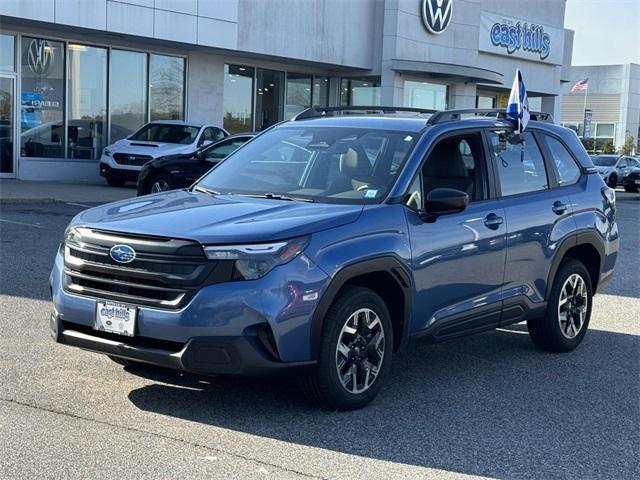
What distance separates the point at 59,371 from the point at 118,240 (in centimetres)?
143

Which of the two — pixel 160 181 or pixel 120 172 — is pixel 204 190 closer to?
pixel 160 181

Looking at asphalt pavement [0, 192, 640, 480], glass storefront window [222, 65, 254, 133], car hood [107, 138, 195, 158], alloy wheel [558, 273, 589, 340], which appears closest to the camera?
asphalt pavement [0, 192, 640, 480]

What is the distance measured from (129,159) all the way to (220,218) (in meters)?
16.8

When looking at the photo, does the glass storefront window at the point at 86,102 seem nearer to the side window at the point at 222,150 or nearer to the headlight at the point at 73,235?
the side window at the point at 222,150

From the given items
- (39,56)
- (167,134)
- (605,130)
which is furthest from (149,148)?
(605,130)

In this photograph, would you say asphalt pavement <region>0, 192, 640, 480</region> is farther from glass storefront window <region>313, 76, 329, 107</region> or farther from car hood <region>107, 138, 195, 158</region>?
glass storefront window <region>313, 76, 329, 107</region>

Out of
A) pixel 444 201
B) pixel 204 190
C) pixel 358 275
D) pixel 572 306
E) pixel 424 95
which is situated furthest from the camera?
pixel 424 95

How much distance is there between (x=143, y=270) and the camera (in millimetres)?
4898

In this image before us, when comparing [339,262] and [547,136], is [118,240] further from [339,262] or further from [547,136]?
[547,136]

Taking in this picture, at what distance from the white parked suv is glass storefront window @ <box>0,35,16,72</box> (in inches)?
119

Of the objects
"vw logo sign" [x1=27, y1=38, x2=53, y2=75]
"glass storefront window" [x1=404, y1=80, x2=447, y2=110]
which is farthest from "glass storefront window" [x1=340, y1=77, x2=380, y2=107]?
"vw logo sign" [x1=27, y1=38, x2=53, y2=75]

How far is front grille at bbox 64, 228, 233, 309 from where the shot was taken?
4.77 metres

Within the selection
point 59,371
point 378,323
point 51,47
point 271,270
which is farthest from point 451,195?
point 51,47

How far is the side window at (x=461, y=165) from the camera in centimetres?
623
